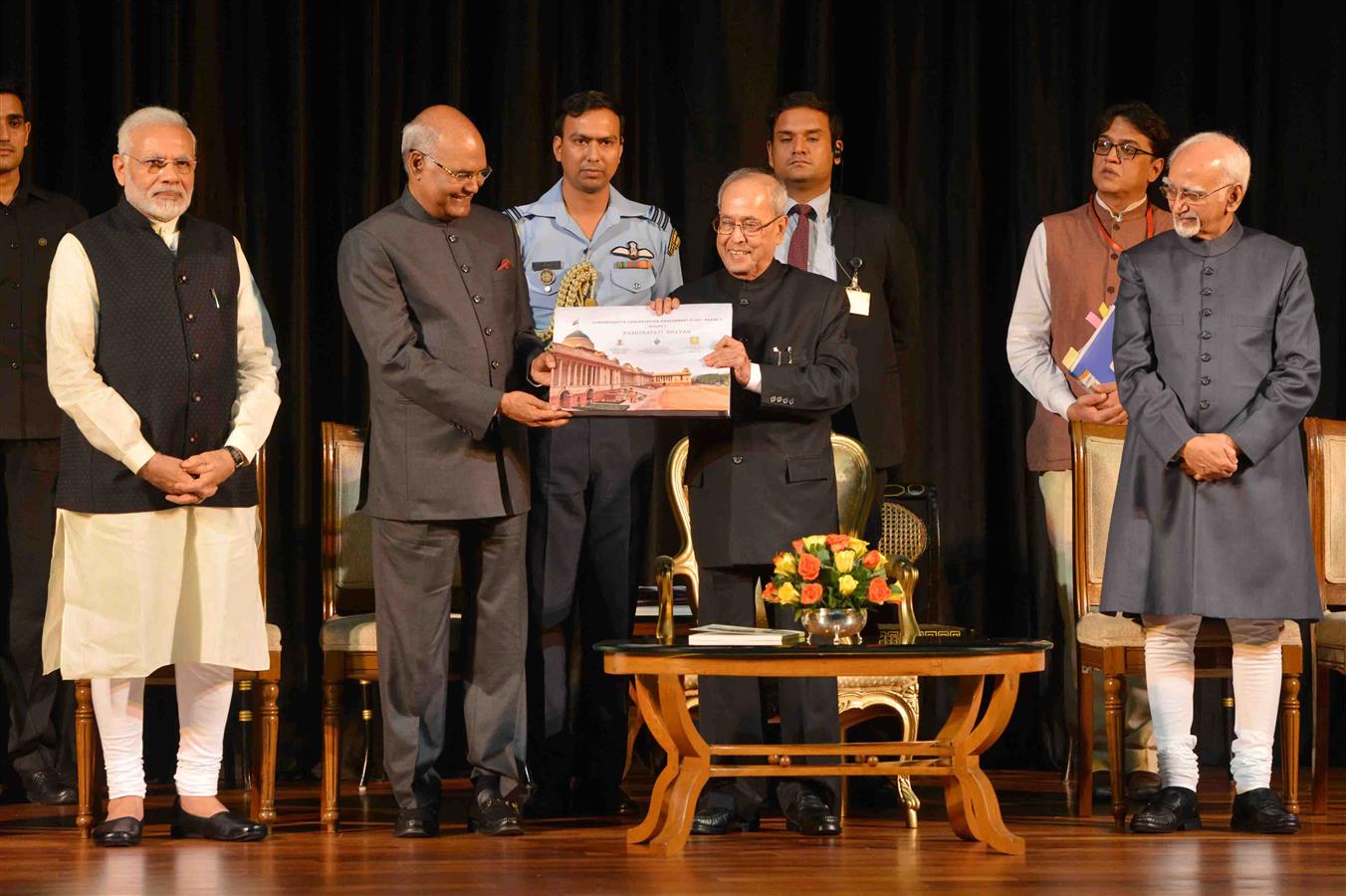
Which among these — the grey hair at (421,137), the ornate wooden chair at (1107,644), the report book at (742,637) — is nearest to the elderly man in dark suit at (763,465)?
the report book at (742,637)

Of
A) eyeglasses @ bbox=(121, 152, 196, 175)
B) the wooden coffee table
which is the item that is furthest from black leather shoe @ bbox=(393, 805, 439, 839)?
eyeglasses @ bbox=(121, 152, 196, 175)

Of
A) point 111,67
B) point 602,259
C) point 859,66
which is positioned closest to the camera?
point 602,259

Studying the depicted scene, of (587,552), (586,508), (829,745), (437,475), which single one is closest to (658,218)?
(586,508)

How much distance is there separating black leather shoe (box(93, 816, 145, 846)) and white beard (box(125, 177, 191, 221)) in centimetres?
144

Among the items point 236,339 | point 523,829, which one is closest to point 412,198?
point 236,339

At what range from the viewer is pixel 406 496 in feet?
15.0

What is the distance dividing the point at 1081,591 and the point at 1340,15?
2.57 metres

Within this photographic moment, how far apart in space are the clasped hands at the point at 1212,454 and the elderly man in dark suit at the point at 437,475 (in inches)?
61.0

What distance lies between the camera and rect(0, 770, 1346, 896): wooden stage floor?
3.80m

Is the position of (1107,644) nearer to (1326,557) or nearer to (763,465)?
(1326,557)

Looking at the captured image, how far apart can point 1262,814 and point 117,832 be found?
9.01 ft

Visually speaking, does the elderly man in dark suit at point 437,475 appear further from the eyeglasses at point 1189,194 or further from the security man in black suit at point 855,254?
the eyeglasses at point 1189,194

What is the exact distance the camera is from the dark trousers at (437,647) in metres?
4.63

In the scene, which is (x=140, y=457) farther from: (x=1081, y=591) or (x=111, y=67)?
(x=1081, y=591)
